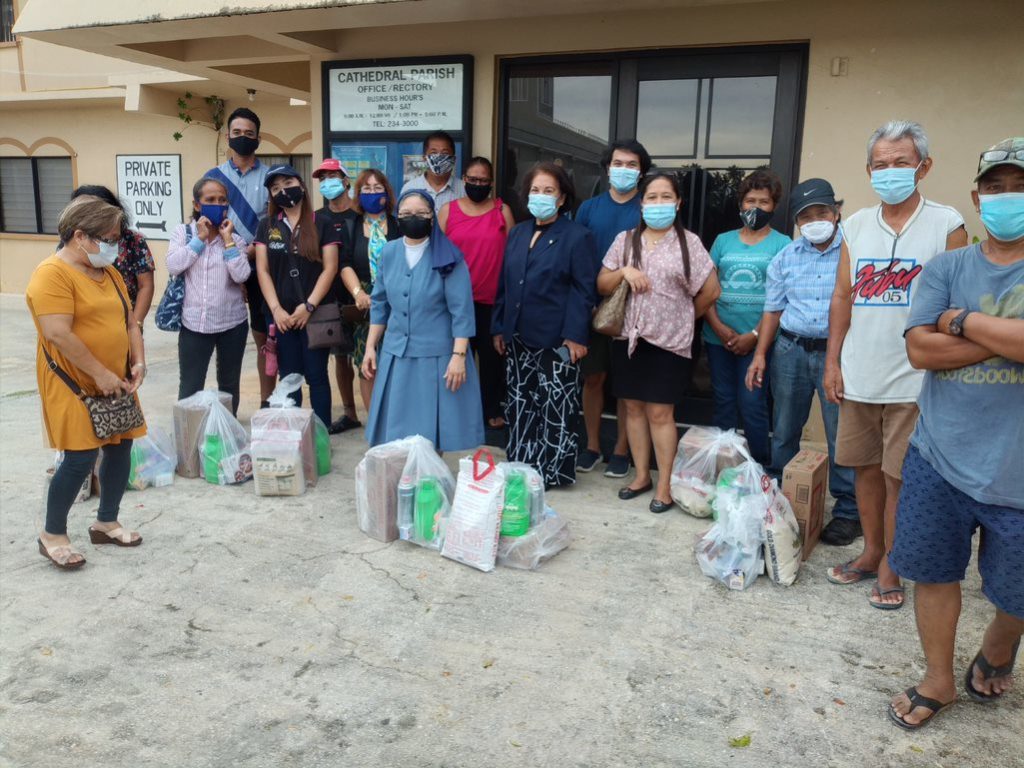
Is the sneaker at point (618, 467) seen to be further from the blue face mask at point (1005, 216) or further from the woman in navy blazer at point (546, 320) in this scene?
the blue face mask at point (1005, 216)

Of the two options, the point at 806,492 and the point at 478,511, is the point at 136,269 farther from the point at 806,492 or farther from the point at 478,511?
the point at 806,492

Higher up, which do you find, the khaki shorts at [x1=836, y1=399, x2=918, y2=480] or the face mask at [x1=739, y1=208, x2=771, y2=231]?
the face mask at [x1=739, y1=208, x2=771, y2=231]

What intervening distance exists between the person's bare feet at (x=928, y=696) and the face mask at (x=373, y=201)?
3859mm

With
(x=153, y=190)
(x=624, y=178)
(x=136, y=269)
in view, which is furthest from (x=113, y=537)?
(x=153, y=190)

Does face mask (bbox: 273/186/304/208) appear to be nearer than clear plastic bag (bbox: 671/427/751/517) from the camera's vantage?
No

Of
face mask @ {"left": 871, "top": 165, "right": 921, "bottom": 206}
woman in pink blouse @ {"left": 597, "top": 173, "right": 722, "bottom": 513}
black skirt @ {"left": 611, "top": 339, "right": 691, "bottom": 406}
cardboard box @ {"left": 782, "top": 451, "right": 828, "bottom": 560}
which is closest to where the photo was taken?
face mask @ {"left": 871, "top": 165, "right": 921, "bottom": 206}

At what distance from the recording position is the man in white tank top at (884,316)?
9.80ft

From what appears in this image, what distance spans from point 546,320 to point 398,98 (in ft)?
8.20

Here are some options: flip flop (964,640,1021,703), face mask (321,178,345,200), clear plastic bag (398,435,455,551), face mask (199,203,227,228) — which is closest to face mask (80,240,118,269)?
face mask (199,203,227,228)

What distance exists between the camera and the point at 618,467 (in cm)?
478

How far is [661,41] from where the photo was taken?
4.96m

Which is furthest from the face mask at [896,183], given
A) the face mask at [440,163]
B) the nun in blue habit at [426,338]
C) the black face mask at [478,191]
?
the face mask at [440,163]

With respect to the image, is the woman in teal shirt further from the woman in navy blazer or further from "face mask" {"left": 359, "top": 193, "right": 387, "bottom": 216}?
"face mask" {"left": 359, "top": 193, "right": 387, "bottom": 216}

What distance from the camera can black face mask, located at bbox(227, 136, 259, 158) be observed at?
17.0 ft
